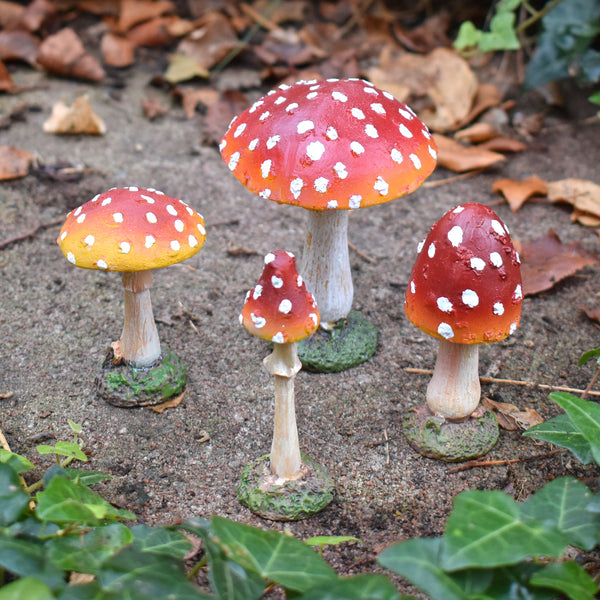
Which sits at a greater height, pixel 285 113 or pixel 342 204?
pixel 285 113

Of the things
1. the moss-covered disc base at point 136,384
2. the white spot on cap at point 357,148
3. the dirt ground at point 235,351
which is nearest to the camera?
the white spot on cap at point 357,148

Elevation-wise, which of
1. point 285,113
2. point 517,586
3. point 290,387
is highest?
point 285,113

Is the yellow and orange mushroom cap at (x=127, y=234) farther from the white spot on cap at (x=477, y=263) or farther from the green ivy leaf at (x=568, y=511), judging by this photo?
the green ivy leaf at (x=568, y=511)

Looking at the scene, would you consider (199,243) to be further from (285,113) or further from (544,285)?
(544,285)

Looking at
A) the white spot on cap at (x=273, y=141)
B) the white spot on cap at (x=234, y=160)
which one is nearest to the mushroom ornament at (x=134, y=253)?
the white spot on cap at (x=234, y=160)

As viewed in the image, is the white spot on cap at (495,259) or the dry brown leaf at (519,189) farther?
the dry brown leaf at (519,189)

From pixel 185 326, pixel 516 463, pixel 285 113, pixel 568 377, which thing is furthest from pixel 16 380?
pixel 568 377
